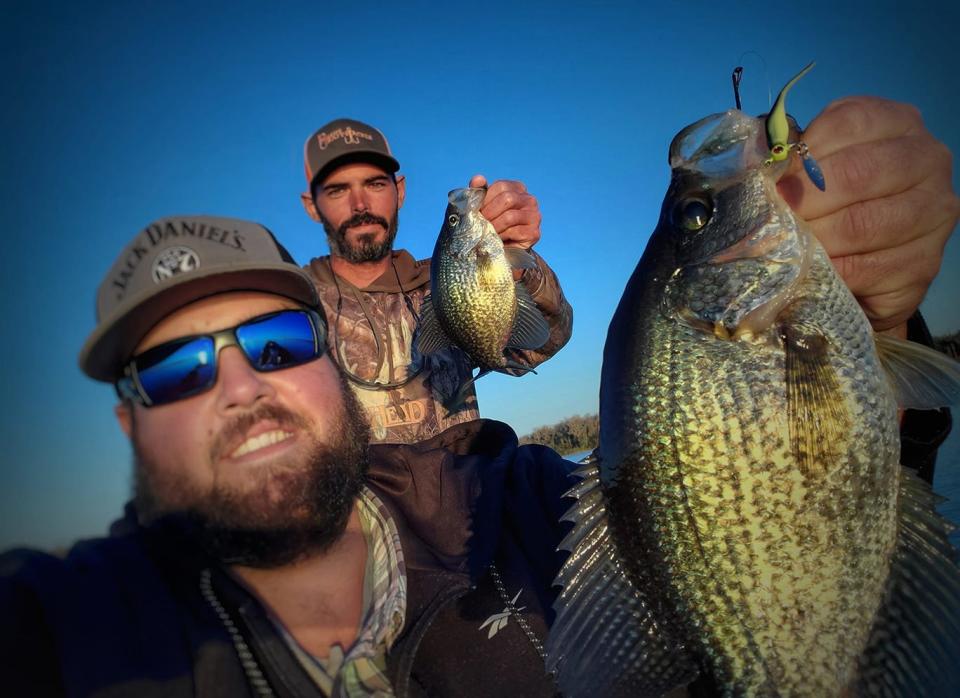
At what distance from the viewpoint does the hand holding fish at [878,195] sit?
1292 mm

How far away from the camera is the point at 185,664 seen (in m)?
1.50

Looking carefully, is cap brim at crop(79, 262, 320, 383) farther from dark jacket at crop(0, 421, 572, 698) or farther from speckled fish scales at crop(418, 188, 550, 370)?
speckled fish scales at crop(418, 188, 550, 370)

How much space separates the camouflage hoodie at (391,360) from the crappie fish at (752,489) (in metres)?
2.45

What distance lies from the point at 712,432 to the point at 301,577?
1622mm

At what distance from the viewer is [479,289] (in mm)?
2938

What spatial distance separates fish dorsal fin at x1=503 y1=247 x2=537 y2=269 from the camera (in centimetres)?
295

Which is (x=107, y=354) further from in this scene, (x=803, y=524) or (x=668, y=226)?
(x=803, y=524)

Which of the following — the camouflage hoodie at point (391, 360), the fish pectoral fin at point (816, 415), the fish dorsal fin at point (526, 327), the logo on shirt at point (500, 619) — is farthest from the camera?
the camouflage hoodie at point (391, 360)

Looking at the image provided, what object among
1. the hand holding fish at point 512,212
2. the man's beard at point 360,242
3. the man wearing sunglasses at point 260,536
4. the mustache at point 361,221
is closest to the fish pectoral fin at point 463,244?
the hand holding fish at point 512,212

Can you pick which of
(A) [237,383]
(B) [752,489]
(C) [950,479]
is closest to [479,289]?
(A) [237,383]

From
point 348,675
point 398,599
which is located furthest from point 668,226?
point 348,675

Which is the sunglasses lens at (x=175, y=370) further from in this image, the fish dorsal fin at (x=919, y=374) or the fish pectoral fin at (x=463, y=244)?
the fish dorsal fin at (x=919, y=374)

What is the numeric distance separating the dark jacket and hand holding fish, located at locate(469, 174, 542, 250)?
49.2 inches

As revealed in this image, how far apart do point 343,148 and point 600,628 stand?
13.8ft
